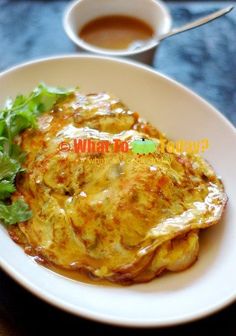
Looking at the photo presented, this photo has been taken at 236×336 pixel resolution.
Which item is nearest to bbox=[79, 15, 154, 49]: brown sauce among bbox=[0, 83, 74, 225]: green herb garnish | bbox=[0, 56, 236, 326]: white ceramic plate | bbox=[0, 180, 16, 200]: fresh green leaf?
bbox=[0, 56, 236, 326]: white ceramic plate

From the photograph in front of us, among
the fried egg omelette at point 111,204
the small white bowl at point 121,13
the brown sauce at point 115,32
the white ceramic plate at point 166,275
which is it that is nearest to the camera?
the white ceramic plate at point 166,275

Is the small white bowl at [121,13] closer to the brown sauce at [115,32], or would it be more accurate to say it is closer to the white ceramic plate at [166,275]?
the brown sauce at [115,32]

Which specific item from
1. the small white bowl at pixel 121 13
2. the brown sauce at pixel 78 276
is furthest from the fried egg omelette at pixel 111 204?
the small white bowl at pixel 121 13

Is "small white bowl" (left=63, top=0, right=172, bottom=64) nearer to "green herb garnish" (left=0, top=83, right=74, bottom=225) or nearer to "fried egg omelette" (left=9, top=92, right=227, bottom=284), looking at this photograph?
"green herb garnish" (left=0, top=83, right=74, bottom=225)

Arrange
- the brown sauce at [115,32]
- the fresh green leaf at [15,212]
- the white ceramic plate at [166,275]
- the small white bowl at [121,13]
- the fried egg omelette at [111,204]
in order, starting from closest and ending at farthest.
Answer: the white ceramic plate at [166,275]
the fried egg omelette at [111,204]
the fresh green leaf at [15,212]
the small white bowl at [121,13]
the brown sauce at [115,32]

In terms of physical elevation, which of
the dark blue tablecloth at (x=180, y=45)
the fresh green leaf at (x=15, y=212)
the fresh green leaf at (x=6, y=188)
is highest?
the fresh green leaf at (x=6, y=188)

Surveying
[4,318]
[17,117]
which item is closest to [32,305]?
[4,318]

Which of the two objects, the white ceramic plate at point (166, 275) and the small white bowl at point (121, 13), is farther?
the small white bowl at point (121, 13)
